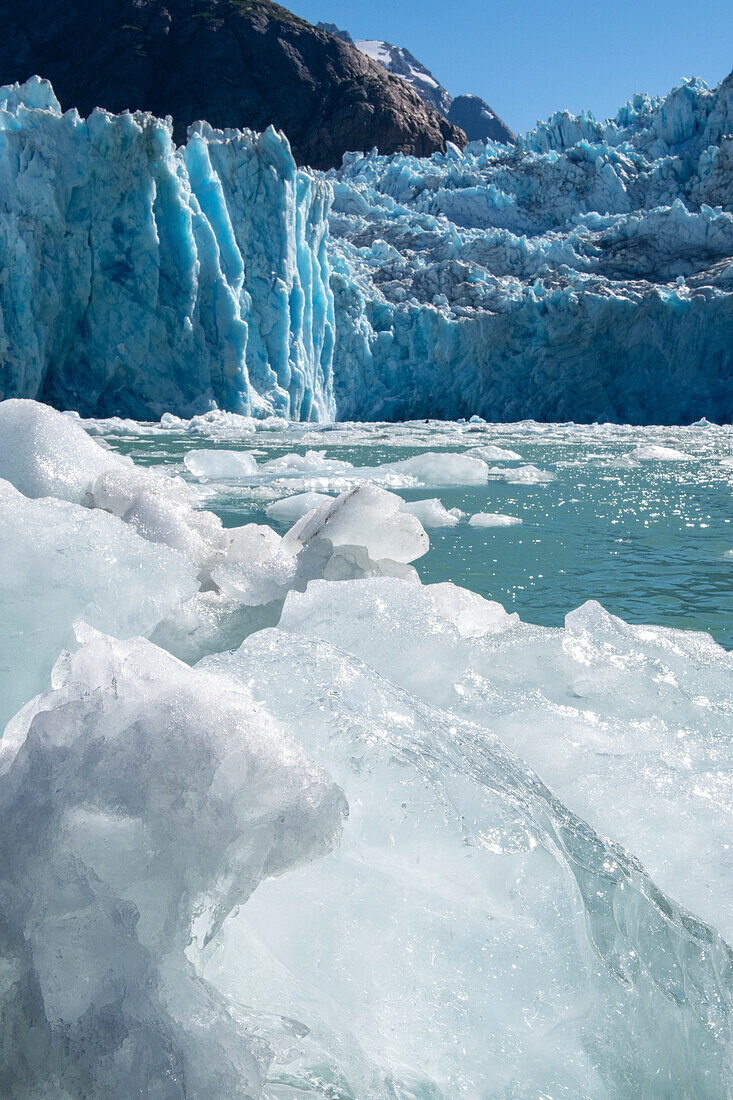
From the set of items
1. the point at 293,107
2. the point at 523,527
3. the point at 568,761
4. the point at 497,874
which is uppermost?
the point at 293,107

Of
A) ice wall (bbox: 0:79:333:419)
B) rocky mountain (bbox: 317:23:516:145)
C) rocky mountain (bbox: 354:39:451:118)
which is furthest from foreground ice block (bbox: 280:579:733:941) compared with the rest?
rocky mountain (bbox: 354:39:451:118)

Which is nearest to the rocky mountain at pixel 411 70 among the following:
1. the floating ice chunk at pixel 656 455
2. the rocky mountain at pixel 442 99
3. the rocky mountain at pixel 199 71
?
the rocky mountain at pixel 442 99

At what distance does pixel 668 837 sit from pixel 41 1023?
0.80m

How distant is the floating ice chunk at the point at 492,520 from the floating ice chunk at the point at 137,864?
4061mm

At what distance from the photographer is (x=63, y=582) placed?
1729 mm

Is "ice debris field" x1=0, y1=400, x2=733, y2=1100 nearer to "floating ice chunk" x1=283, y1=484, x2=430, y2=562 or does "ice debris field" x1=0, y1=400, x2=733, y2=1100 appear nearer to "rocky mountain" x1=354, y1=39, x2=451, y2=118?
"floating ice chunk" x1=283, y1=484, x2=430, y2=562

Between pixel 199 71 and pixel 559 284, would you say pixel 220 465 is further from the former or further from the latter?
pixel 199 71

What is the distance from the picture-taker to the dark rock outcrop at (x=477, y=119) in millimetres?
67000

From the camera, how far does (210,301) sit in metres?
14.9

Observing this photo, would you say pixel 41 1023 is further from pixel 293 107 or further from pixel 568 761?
pixel 293 107

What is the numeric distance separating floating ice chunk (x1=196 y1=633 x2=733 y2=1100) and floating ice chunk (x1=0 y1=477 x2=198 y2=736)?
842 mm

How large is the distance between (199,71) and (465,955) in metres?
42.4

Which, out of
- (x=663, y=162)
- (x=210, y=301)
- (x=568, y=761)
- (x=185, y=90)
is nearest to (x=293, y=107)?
(x=185, y=90)

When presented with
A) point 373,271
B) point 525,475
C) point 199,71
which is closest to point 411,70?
point 199,71
